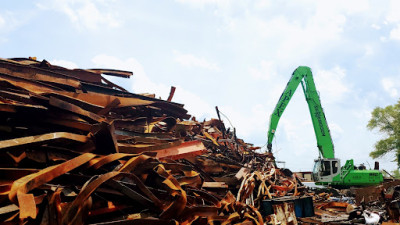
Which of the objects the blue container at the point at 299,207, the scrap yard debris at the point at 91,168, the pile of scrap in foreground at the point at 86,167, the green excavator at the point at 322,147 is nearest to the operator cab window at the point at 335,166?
the green excavator at the point at 322,147

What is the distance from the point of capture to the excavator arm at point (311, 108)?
16.2 meters

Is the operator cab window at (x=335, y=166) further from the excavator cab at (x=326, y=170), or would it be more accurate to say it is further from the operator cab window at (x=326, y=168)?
the operator cab window at (x=326, y=168)

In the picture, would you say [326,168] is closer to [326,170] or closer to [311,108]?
[326,170]

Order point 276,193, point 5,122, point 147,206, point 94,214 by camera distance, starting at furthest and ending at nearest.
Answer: point 276,193, point 5,122, point 147,206, point 94,214

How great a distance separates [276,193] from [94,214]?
401 centimetres

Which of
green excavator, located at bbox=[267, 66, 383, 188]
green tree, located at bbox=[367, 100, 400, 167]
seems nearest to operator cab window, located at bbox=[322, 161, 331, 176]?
green excavator, located at bbox=[267, 66, 383, 188]

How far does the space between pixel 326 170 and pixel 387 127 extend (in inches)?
944

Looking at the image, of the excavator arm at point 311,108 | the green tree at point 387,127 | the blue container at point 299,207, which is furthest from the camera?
the green tree at point 387,127

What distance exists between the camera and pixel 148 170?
293 cm

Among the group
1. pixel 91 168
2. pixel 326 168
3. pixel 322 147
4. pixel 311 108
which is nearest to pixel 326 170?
pixel 326 168

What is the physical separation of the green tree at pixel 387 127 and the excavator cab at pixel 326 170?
21.1 m

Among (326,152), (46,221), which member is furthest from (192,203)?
(326,152)

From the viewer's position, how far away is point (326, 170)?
1559 centimetres

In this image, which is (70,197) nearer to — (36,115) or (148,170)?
(148,170)
